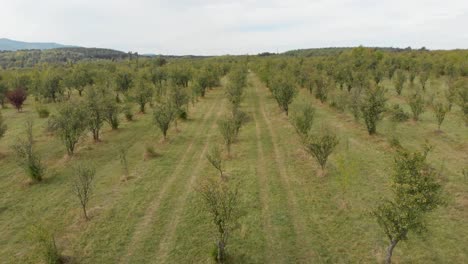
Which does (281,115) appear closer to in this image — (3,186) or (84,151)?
(84,151)

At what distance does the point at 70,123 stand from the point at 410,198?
2890cm

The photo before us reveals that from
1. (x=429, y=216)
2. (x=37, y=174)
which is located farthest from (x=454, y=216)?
(x=37, y=174)

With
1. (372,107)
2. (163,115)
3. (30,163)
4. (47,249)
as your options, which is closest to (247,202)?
(47,249)

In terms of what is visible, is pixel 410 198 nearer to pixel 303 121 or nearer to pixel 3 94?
pixel 303 121

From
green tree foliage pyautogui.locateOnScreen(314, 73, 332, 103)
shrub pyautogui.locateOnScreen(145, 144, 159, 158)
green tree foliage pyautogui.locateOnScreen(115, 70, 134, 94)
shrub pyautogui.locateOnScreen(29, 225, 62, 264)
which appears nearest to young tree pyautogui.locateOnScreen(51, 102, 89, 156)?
shrub pyautogui.locateOnScreen(145, 144, 159, 158)

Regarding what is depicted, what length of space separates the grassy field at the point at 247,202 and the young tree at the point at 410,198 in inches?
82.1

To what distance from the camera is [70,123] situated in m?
31.5

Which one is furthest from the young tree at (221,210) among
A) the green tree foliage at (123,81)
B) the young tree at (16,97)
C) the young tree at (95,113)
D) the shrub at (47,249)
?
the green tree foliage at (123,81)

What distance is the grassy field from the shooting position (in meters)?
17.1

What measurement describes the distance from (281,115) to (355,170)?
72.0 feet

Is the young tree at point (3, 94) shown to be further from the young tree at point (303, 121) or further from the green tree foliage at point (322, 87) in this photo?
the green tree foliage at point (322, 87)

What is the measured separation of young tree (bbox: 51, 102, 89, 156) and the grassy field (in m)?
1.69

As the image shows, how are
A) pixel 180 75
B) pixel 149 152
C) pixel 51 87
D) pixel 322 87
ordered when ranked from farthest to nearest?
pixel 180 75 < pixel 51 87 < pixel 322 87 < pixel 149 152

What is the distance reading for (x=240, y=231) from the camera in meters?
18.8
